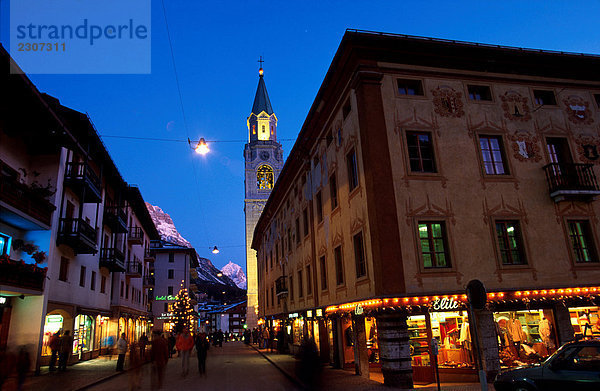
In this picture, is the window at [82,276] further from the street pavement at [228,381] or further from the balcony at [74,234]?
the street pavement at [228,381]

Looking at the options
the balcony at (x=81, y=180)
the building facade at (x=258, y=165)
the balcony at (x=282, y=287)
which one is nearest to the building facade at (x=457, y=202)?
the balcony at (x=282, y=287)

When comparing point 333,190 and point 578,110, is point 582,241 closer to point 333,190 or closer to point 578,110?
point 578,110

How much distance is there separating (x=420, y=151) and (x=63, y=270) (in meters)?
21.4

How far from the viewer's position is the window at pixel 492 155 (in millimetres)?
16609

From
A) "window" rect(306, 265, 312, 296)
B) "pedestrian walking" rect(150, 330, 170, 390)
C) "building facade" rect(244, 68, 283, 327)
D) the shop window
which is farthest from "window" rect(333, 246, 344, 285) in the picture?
"building facade" rect(244, 68, 283, 327)

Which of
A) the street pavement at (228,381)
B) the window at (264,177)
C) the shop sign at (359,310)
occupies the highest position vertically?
the window at (264,177)

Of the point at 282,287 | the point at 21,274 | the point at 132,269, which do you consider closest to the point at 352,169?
the point at 21,274

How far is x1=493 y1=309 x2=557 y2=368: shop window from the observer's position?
14.6 m

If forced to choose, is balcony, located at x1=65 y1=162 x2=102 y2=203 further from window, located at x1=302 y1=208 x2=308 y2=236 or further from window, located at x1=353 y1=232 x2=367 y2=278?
window, located at x1=353 y1=232 x2=367 y2=278

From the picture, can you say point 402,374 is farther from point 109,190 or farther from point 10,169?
point 109,190

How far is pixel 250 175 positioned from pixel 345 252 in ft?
241

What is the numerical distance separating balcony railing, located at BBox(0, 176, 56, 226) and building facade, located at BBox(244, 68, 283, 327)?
61.0m

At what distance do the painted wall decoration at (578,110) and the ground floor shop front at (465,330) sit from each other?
7.66 meters

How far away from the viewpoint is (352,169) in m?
17.7
